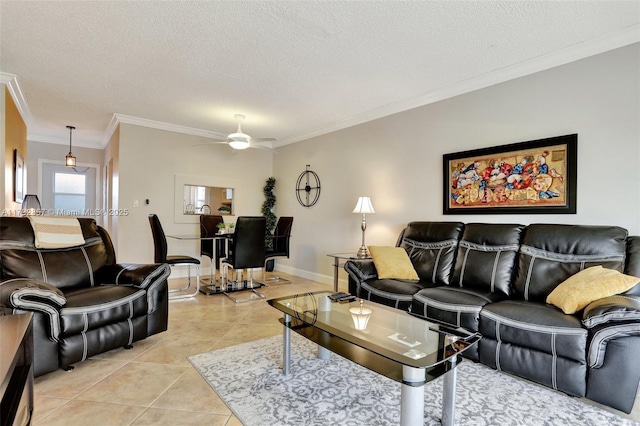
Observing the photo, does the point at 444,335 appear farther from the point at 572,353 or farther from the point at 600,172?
the point at 600,172

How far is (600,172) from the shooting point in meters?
2.64

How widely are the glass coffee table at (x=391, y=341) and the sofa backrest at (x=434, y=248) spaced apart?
1001 millimetres

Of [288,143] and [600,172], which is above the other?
[288,143]

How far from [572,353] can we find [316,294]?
5.86 feet

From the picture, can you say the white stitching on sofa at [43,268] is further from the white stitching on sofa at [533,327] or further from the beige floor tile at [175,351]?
the white stitching on sofa at [533,327]

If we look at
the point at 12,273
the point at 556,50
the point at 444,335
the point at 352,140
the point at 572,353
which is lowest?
the point at 572,353

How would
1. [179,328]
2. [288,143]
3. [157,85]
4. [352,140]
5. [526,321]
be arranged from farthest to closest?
[288,143], [352,140], [157,85], [179,328], [526,321]

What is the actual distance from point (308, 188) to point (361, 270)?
2.67 meters

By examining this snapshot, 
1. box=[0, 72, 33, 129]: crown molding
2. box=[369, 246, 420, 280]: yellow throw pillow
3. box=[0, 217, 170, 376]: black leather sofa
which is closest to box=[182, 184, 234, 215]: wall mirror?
box=[0, 72, 33, 129]: crown molding

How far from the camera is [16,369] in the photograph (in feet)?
3.85

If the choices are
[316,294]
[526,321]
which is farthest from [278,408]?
[526,321]

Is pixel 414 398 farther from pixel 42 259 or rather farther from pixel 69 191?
pixel 69 191

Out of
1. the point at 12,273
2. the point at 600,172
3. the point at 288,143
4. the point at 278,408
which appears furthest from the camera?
the point at 288,143

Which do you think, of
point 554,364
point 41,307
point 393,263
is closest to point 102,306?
point 41,307
